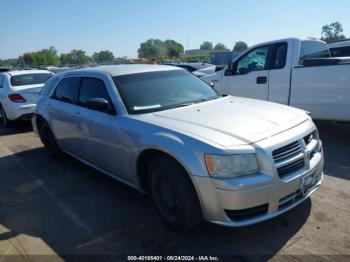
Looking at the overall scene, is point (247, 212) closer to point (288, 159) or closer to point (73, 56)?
point (288, 159)

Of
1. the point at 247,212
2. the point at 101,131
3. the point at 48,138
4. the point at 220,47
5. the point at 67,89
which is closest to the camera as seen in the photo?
the point at 247,212

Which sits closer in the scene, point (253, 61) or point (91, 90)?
point (91, 90)

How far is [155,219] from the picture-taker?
12.6 ft

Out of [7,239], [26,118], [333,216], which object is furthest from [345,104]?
[26,118]

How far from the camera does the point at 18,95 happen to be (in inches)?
357

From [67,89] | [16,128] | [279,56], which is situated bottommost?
[16,128]

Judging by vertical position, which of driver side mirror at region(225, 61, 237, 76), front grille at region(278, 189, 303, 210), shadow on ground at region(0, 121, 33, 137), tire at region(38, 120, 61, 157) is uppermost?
driver side mirror at region(225, 61, 237, 76)

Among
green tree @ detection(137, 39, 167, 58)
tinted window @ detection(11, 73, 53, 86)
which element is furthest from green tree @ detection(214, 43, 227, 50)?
tinted window @ detection(11, 73, 53, 86)

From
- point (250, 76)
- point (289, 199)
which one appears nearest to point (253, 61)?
point (250, 76)

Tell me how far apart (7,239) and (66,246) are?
0.71 m

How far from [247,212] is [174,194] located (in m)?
0.71

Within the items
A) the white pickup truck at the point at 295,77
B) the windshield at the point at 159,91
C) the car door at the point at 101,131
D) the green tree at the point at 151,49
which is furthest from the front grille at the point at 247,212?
the green tree at the point at 151,49

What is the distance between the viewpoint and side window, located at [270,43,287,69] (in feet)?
22.4

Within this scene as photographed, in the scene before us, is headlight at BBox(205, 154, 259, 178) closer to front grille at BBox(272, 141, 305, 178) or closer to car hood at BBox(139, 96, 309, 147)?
car hood at BBox(139, 96, 309, 147)
